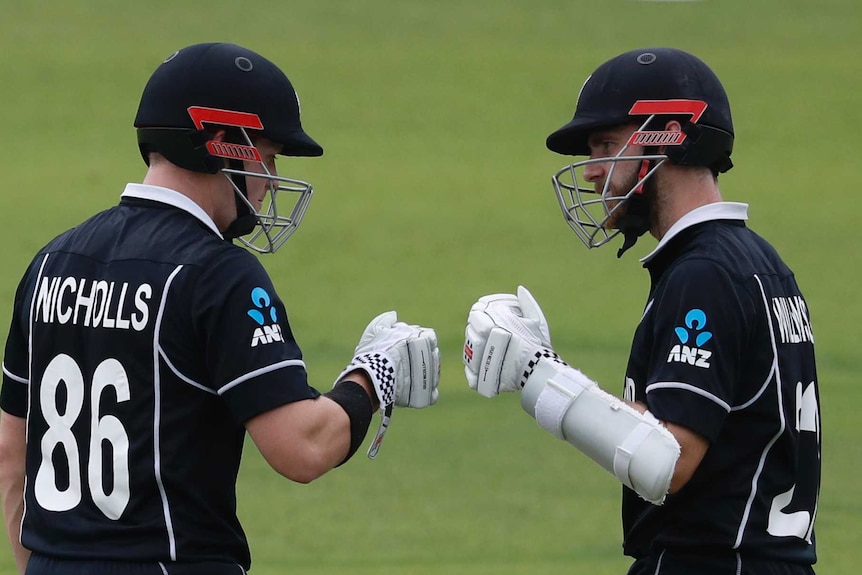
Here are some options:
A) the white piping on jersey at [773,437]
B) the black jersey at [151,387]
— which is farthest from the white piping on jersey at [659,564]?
the black jersey at [151,387]

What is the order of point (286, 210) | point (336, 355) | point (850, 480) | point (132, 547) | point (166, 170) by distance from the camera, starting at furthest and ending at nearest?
point (286, 210) < point (336, 355) < point (850, 480) < point (166, 170) < point (132, 547)

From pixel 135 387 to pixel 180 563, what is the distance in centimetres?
43

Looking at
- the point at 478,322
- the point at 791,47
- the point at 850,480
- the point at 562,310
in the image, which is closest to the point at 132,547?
the point at 478,322

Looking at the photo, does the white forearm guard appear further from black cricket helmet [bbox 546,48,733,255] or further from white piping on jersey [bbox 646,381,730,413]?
black cricket helmet [bbox 546,48,733,255]

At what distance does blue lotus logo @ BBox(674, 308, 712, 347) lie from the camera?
131 inches

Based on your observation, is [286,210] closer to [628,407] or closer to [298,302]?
[298,302]

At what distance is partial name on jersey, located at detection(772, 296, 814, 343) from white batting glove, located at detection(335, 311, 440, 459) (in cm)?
91

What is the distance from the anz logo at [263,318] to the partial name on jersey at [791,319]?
1.23m

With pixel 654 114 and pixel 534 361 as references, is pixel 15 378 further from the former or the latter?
pixel 654 114

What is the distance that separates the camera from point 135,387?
10.8 ft

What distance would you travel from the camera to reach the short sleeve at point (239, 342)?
10.7 feet

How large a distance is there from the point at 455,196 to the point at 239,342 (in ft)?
28.3

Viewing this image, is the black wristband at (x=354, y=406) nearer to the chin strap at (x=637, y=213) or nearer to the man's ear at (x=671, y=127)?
the chin strap at (x=637, y=213)

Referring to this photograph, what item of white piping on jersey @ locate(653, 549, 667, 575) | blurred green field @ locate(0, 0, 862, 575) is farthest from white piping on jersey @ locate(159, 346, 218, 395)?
blurred green field @ locate(0, 0, 862, 575)
